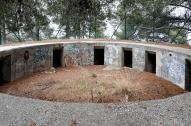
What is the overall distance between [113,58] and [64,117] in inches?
542

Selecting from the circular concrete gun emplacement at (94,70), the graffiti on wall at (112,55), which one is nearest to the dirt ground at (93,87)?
the circular concrete gun emplacement at (94,70)

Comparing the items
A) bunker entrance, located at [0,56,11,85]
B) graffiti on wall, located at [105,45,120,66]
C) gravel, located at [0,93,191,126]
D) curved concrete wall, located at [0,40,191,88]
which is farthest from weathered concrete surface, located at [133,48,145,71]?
gravel, located at [0,93,191,126]

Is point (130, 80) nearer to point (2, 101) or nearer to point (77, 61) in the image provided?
point (77, 61)

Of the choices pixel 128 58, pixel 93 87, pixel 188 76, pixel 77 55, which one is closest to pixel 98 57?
pixel 77 55

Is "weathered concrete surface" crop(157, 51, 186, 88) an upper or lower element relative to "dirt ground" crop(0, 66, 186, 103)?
upper

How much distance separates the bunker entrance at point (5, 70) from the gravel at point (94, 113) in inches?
331

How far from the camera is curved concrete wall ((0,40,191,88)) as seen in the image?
493 inches

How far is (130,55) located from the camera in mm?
17812

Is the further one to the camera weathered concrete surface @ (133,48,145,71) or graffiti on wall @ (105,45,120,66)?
graffiti on wall @ (105,45,120,66)

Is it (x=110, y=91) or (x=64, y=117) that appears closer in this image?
(x=64, y=117)

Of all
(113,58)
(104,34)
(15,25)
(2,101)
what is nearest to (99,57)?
(113,58)

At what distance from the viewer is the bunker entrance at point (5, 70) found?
1286 centimetres

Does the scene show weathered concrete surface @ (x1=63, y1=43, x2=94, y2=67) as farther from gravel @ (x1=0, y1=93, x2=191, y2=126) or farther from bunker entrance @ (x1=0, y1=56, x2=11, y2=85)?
gravel @ (x1=0, y1=93, x2=191, y2=126)

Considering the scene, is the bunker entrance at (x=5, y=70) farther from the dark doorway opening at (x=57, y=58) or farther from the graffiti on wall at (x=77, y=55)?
the graffiti on wall at (x=77, y=55)
